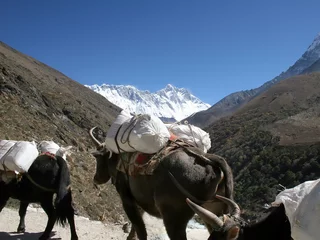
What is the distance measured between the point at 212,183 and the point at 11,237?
163 inches

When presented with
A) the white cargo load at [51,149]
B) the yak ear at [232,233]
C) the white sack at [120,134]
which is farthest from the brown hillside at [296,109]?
the yak ear at [232,233]

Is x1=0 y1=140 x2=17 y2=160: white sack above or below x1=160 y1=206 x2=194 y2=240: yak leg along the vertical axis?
above

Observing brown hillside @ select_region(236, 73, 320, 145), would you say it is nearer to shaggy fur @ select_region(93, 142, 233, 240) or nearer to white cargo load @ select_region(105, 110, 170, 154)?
white cargo load @ select_region(105, 110, 170, 154)

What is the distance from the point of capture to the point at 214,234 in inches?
123

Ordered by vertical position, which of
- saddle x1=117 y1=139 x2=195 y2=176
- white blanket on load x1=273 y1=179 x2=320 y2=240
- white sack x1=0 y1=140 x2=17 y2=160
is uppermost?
white sack x1=0 y1=140 x2=17 y2=160

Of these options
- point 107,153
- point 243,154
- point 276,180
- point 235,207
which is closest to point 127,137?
point 107,153

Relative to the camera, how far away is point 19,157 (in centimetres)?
627

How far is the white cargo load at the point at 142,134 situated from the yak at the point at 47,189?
1.65m

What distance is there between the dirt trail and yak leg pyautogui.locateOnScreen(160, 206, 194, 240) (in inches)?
107

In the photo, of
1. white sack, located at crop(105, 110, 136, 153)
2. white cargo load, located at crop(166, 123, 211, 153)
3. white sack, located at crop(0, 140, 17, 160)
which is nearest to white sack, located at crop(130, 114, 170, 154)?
white sack, located at crop(105, 110, 136, 153)

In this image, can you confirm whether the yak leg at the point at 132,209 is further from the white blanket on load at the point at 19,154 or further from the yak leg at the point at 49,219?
the white blanket on load at the point at 19,154

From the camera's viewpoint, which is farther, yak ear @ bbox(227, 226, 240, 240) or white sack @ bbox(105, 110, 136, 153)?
white sack @ bbox(105, 110, 136, 153)

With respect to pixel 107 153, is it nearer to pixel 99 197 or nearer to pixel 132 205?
pixel 132 205

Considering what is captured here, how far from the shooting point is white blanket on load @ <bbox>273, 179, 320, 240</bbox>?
2518 mm
